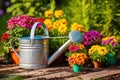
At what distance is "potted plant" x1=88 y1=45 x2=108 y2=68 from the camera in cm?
418

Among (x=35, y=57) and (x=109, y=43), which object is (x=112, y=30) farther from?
(x=35, y=57)

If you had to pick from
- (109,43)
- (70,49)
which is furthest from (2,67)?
(109,43)

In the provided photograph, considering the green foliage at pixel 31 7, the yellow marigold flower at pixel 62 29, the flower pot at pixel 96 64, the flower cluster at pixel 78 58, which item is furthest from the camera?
the green foliage at pixel 31 7

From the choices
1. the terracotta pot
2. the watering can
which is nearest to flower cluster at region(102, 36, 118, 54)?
the watering can

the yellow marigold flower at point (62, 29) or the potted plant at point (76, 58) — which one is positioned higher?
the yellow marigold flower at point (62, 29)

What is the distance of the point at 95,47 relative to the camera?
166 inches

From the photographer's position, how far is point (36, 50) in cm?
414

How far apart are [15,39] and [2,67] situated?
14.0 inches

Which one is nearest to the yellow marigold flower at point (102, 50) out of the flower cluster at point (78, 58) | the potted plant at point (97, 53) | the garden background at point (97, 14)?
the potted plant at point (97, 53)

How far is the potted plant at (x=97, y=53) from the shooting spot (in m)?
4.18

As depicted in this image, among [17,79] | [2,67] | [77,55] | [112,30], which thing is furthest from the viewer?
[112,30]

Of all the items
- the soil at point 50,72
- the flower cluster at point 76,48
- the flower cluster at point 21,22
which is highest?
the flower cluster at point 21,22

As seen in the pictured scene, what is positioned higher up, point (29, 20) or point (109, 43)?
point (29, 20)

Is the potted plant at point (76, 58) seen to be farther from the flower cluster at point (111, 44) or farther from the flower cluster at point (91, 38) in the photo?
the flower cluster at point (111, 44)
